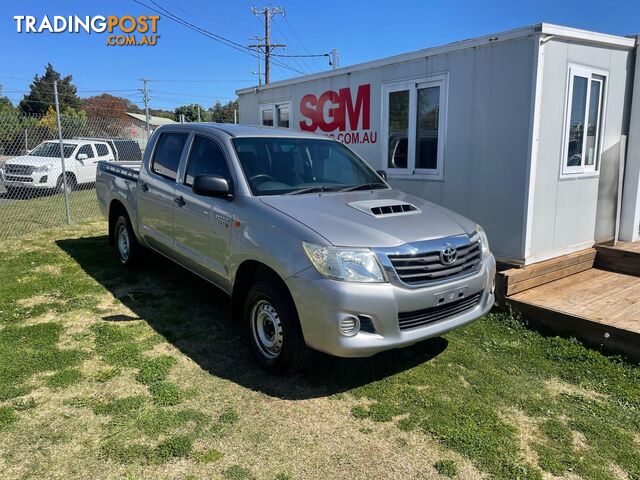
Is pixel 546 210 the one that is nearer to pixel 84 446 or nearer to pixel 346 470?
pixel 346 470

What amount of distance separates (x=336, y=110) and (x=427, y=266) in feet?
16.3

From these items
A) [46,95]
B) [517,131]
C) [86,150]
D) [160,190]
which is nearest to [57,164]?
[86,150]

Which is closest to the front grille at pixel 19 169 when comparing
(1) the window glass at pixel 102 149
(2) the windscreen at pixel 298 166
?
(1) the window glass at pixel 102 149

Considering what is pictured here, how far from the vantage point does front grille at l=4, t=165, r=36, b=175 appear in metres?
14.0

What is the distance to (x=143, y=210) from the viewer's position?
5.85 m

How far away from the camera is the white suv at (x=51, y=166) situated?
1395 centimetres

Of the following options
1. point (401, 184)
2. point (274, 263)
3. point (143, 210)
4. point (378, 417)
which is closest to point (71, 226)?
point (143, 210)

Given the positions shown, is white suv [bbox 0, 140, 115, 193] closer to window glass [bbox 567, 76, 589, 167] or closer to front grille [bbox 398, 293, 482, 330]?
window glass [bbox 567, 76, 589, 167]

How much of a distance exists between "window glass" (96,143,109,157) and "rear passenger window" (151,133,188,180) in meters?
12.4

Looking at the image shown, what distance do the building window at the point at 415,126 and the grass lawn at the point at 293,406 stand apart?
2.47 metres

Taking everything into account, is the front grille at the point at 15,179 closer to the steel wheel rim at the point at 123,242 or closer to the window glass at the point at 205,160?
the steel wheel rim at the point at 123,242

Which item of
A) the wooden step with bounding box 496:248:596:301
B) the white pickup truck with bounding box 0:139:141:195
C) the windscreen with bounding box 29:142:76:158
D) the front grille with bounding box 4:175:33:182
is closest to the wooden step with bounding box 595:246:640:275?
the wooden step with bounding box 496:248:596:301

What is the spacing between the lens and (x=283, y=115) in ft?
30.2

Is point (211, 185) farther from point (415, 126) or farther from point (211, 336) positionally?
point (415, 126)
